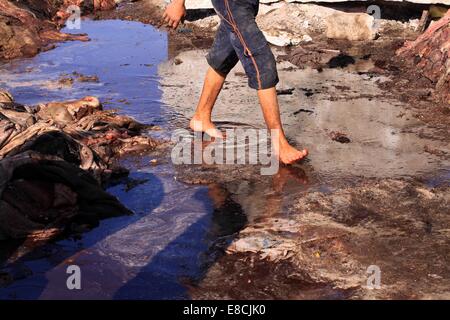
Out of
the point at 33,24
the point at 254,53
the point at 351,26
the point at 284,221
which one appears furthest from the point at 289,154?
the point at 33,24

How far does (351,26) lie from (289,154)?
15.5ft

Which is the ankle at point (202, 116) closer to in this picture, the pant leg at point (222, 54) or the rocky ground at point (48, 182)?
the pant leg at point (222, 54)

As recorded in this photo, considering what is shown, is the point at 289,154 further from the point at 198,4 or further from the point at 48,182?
the point at 198,4

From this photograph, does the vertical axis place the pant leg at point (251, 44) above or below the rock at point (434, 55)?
above

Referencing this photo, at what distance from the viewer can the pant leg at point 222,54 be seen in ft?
16.3

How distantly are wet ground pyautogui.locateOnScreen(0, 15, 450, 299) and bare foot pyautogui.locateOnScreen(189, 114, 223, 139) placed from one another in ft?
0.78

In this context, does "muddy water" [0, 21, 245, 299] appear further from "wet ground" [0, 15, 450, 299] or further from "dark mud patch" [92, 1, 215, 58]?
"dark mud patch" [92, 1, 215, 58]

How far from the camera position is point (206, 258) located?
3156 millimetres

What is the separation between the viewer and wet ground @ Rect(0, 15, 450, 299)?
2920 millimetres

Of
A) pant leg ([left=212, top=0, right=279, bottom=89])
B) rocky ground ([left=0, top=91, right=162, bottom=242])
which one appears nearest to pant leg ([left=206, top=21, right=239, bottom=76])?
pant leg ([left=212, top=0, right=279, bottom=89])

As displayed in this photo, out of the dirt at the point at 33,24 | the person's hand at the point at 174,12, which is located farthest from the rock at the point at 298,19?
the person's hand at the point at 174,12

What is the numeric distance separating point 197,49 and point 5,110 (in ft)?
14.3

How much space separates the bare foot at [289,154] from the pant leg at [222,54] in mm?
992
